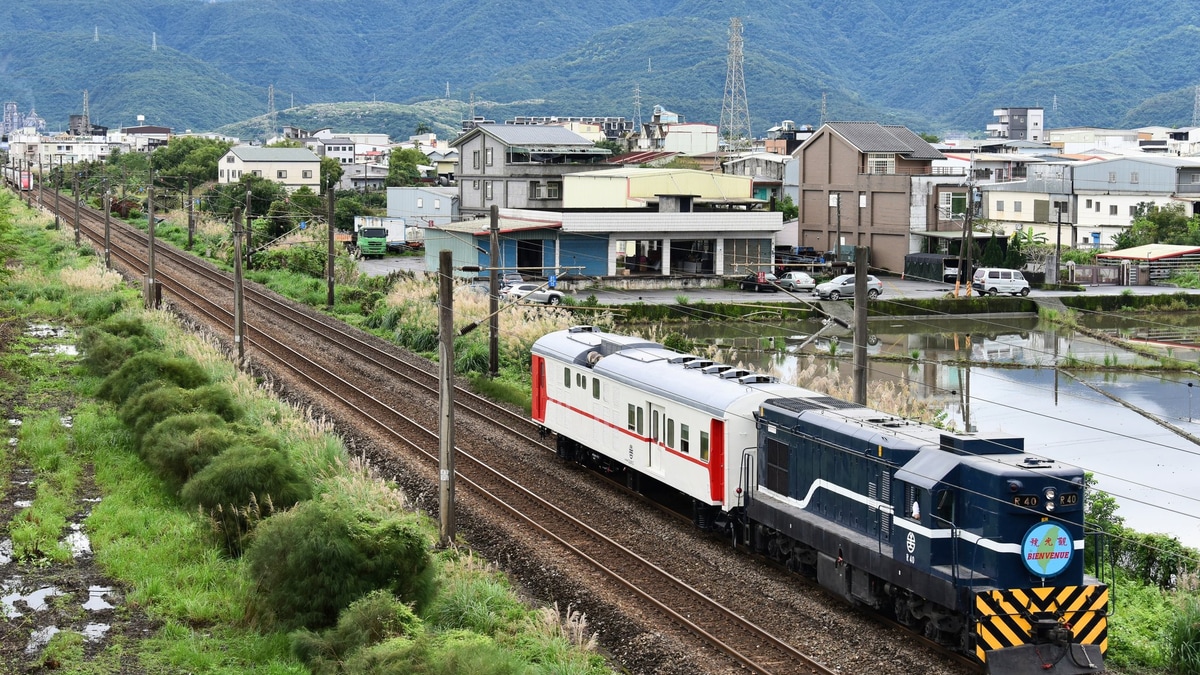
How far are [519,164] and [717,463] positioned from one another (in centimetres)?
4855

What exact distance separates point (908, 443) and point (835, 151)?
52.6 m

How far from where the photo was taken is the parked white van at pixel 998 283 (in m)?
54.8

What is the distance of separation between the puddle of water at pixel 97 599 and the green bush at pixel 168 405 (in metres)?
7.07

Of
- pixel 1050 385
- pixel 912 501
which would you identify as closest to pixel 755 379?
pixel 912 501

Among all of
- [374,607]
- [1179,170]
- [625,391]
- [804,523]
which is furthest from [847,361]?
[1179,170]

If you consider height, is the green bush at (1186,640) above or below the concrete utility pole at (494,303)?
below

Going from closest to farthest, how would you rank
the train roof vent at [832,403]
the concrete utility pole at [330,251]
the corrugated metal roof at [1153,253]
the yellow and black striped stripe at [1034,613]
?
the yellow and black striped stripe at [1034,613], the train roof vent at [832,403], the concrete utility pole at [330,251], the corrugated metal roof at [1153,253]

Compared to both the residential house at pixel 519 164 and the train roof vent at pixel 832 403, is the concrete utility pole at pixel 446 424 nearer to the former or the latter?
the train roof vent at pixel 832 403

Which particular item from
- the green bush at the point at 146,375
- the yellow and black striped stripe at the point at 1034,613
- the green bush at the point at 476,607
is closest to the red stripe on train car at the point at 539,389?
the green bush at the point at 146,375

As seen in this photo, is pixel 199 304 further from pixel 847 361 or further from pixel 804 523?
pixel 804 523

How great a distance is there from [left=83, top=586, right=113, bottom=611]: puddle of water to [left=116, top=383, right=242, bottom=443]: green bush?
707cm

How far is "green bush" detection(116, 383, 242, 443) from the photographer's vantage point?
2383cm

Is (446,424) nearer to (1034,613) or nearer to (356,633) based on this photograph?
(356,633)

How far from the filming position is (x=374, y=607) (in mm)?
13633
